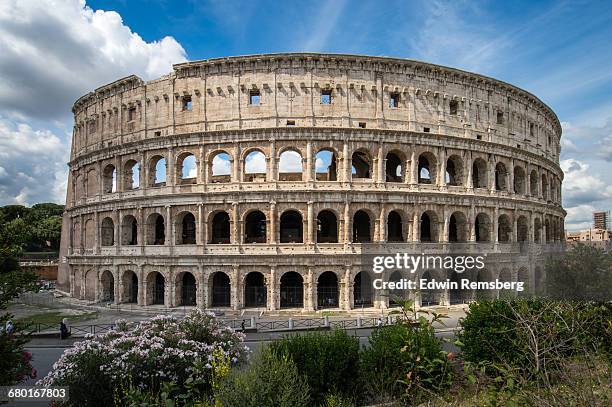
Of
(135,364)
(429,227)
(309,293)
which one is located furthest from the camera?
(429,227)

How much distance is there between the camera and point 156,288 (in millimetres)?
27984

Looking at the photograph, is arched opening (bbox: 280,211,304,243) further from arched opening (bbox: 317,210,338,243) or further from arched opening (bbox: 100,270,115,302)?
arched opening (bbox: 100,270,115,302)

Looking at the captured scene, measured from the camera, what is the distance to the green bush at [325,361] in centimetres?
888

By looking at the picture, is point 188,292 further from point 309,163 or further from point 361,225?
point 361,225

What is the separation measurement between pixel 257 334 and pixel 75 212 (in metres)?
22.3

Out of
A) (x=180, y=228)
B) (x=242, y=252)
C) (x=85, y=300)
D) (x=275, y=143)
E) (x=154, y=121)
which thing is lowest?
(x=85, y=300)

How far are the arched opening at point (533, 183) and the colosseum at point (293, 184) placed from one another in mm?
3361

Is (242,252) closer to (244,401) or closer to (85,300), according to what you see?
(85,300)

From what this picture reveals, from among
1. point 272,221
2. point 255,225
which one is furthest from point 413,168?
point 255,225

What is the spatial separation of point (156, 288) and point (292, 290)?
10553 millimetres

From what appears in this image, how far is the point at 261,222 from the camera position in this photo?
2845 cm

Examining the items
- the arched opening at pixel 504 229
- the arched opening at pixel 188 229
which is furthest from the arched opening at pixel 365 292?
the arched opening at pixel 188 229

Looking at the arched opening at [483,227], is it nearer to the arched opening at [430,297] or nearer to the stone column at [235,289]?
the arched opening at [430,297]

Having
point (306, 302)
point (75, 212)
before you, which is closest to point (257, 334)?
point (306, 302)
